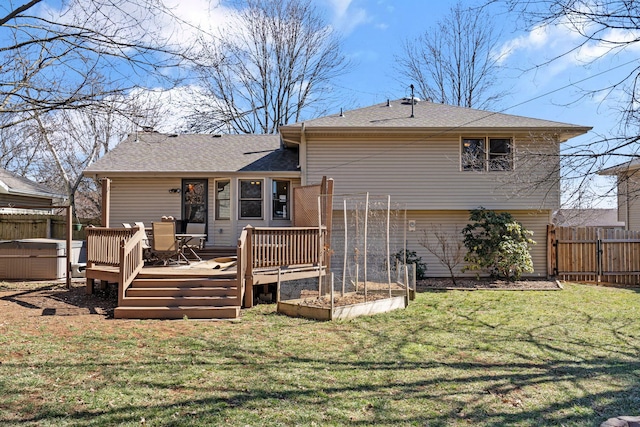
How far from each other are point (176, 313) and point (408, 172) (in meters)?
8.04

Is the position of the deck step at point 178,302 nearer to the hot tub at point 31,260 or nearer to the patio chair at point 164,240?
the patio chair at point 164,240

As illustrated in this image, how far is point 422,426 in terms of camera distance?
3.74 meters

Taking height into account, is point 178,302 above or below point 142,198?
below

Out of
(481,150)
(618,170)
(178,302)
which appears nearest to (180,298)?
(178,302)

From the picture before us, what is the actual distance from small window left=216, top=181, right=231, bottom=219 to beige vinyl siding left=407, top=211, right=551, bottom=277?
559 cm

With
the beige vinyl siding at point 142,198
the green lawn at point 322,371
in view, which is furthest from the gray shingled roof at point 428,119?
the green lawn at point 322,371

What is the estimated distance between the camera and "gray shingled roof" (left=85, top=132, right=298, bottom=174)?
14.0 metres

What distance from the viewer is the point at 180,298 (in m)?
8.34

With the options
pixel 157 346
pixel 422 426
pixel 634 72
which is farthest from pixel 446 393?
pixel 634 72

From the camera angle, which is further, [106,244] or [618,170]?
[106,244]

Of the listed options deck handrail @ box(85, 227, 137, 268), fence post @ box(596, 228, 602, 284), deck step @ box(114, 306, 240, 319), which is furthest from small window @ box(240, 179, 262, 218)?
fence post @ box(596, 228, 602, 284)

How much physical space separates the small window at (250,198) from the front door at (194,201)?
4.16 ft

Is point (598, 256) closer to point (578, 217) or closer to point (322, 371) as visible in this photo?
point (578, 217)

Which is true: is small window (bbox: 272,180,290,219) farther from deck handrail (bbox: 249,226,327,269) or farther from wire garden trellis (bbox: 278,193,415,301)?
deck handrail (bbox: 249,226,327,269)
